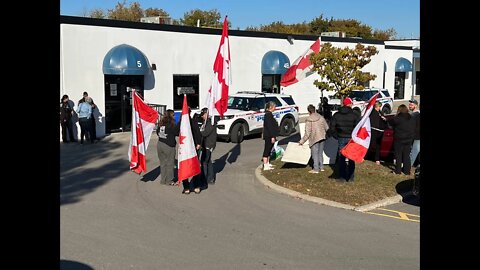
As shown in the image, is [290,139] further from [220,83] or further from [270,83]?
[270,83]

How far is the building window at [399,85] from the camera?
1777 inches

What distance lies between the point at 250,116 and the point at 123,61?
18.1 feet

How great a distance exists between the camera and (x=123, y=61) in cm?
2184

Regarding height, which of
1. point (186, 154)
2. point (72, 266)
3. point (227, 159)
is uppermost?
point (186, 154)

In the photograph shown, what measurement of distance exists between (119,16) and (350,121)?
57.0 metres

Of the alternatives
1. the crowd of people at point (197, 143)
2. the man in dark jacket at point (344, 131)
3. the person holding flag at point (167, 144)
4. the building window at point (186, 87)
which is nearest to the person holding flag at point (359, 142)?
the man in dark jacket at point (344, 131)

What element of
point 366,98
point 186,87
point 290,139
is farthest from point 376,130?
point 366,98

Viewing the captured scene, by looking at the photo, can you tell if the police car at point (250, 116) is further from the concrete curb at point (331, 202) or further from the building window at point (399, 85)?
the building window at point (399, 85)

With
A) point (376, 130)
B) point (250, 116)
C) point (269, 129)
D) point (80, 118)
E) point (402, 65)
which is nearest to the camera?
point (269, 129)

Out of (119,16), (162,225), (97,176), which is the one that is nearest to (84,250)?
(162,225)

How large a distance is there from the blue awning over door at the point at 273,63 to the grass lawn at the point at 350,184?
15154 mm
